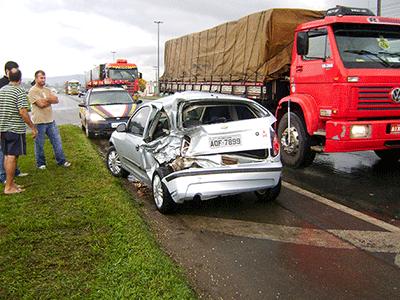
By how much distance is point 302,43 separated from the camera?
7031mm

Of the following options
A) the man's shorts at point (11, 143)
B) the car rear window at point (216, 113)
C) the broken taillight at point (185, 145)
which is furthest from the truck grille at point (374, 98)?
the man's shorts at point (11, 143)

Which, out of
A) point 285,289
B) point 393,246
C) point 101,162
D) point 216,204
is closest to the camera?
point 285,289

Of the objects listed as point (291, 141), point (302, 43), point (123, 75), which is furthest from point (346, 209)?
point (123, 75)

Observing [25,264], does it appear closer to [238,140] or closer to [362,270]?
[238,140]

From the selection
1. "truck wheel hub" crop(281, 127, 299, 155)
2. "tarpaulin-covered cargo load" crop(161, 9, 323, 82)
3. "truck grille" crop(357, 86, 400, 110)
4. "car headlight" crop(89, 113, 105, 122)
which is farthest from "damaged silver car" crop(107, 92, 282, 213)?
"car headlight" crop(89, 113, 105, 122)

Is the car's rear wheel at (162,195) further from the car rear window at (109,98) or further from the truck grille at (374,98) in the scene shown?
the car rear window at (109,98)

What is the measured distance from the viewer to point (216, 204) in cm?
553

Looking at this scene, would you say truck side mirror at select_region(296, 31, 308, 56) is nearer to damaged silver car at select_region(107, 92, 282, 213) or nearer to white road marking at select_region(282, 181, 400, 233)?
damaged silver car at select_region(107, 92, 282, 213)

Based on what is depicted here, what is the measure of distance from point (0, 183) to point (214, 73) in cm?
653

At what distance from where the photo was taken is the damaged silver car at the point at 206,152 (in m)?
4.77

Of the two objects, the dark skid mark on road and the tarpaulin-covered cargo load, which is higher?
the tarpaulin-covered cargo load

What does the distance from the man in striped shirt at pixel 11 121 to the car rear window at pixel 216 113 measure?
251 centimetres

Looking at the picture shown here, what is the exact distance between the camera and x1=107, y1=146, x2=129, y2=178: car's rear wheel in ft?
23.6

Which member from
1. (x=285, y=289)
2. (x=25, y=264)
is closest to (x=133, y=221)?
(x=25, y=264)
